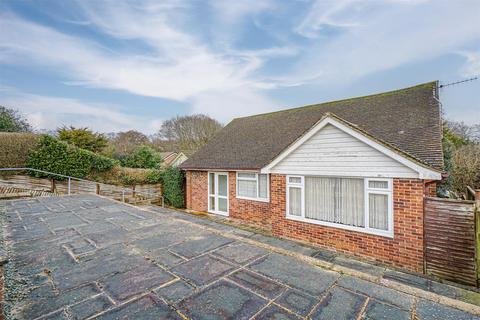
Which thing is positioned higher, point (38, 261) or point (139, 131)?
point (139, 131)

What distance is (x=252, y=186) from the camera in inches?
416

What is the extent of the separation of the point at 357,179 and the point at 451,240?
86.0 inches

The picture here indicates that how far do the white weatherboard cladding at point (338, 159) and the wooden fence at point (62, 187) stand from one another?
29.6 feet

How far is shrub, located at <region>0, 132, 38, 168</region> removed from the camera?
43.1ft

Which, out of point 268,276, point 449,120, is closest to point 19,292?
point 268,276

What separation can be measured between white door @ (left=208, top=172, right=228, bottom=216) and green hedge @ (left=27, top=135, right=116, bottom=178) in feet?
28.6

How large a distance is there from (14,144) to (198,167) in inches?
447

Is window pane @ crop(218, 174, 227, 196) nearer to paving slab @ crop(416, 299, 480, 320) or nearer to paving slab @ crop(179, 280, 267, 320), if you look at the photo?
paving slab @ crop(179, 280, 267, 320)

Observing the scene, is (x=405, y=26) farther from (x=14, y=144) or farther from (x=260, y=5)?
(x=14, y=144)

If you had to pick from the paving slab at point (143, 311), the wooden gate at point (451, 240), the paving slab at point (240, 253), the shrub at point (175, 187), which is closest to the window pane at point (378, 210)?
the wooden gate at point (451, 240)

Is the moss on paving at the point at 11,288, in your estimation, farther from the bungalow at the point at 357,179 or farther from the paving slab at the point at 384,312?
the bungalow at the point at 357,179

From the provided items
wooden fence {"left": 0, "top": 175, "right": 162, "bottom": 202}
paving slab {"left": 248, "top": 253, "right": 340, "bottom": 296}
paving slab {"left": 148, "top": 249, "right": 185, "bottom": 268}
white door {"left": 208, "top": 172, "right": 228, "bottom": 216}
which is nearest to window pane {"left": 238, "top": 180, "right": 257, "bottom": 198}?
white door {"left": 208, "top": 172, "right": 228, "bottom": 216}

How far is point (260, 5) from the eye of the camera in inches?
376

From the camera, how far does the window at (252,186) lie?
10.2m
